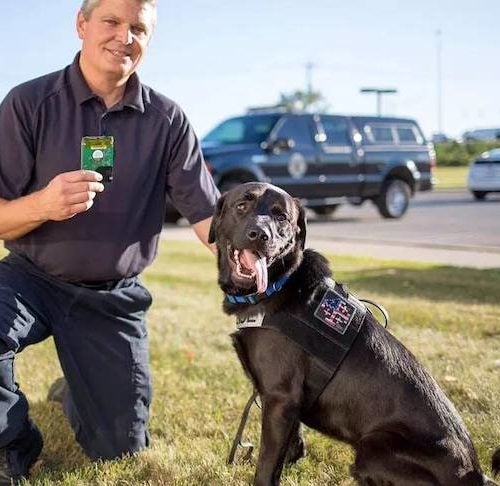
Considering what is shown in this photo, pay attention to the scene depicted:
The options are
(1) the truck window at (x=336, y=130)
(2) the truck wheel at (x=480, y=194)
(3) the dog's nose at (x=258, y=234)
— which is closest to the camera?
(3) the dog's nose at (x=258, y=234)

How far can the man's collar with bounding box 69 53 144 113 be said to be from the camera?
3.39 meters

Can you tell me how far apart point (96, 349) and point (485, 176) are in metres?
18.5

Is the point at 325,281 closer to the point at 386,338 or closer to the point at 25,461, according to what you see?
the point at 386,338

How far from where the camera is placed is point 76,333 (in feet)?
11.3

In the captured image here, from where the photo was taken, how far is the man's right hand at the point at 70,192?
296 cm

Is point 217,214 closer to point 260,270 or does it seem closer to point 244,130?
point 260,270

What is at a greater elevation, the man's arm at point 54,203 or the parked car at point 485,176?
the man's arm at point 54,203

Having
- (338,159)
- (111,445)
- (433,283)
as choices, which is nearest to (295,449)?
(111,445)

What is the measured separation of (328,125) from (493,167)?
25.2 feet

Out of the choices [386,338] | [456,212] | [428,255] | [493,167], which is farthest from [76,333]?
[493,167]

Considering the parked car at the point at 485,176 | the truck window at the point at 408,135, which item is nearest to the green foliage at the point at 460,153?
the parked car at the point at 485,176

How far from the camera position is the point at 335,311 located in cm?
286

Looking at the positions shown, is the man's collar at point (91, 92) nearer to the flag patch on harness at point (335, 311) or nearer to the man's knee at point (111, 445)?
the flag patch on harness at point (335, 311)

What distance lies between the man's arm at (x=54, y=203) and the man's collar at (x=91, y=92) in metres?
0.50
